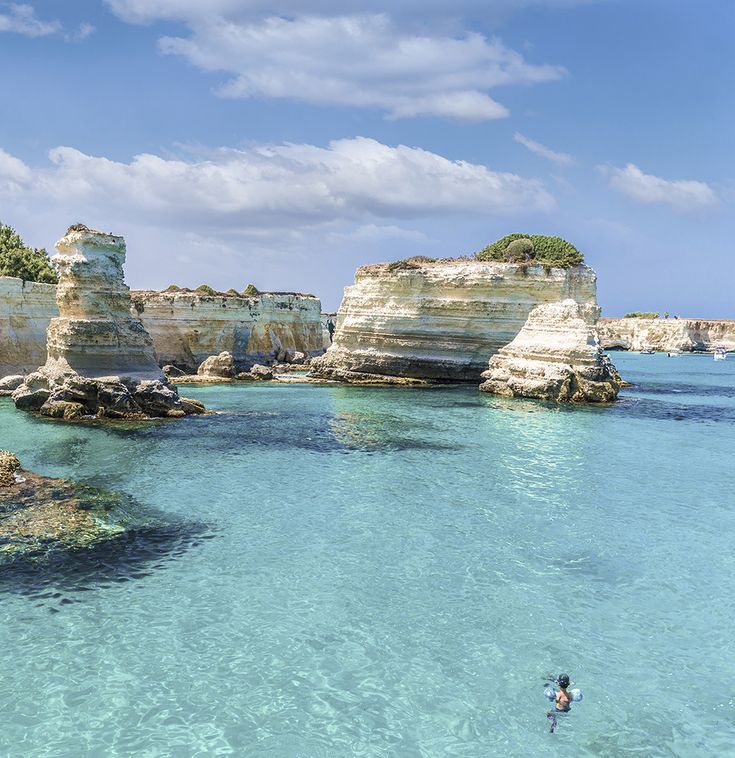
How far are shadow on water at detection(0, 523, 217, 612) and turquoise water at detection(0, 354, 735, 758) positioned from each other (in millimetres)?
61

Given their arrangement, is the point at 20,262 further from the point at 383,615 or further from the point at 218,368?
the point at 383,615

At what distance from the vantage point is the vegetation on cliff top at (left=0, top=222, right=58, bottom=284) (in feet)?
157

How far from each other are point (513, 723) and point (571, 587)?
12.8ft

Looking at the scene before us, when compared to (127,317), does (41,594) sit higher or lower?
lower

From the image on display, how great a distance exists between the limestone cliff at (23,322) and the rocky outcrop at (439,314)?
18.1 metres

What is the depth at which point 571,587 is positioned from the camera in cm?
1101

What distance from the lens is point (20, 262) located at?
48.7 meters

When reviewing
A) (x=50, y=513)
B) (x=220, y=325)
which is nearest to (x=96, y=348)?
(x=50, y=513)

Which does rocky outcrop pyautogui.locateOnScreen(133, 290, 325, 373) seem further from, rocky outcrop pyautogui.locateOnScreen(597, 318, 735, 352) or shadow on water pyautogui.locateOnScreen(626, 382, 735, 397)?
rocky outcrop pyautogui.locateOnScreen(597, 318, 735, 352)

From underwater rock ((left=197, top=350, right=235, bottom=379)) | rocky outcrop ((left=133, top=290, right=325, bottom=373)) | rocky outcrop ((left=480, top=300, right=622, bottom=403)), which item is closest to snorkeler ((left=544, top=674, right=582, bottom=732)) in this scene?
rocky outcrop ((left=480, top=300, right=622, bottom=403))

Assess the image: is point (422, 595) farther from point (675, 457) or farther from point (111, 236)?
point (111, 236)

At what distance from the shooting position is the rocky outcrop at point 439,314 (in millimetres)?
43312

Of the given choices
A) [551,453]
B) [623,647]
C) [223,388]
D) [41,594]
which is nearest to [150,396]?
[223,388]

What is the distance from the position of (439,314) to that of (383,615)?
119ft
